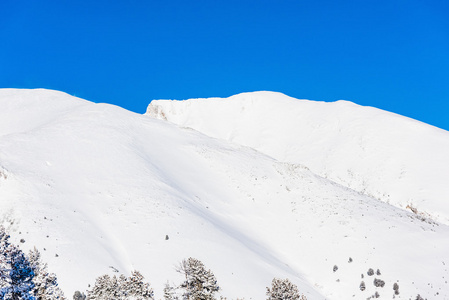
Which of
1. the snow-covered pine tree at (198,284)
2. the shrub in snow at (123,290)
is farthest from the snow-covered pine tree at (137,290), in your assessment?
the snow-covered pine tree at (198,284)

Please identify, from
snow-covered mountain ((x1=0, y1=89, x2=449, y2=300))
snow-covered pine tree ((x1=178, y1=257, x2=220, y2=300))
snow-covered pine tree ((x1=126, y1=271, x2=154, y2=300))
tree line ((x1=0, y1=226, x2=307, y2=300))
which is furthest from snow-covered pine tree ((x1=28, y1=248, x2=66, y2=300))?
snow-covered mountain ((x1=0, y1=89, x2=449, y2=300))

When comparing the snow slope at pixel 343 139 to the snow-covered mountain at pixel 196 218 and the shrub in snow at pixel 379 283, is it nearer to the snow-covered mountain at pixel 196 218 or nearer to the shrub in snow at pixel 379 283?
the snow-covered mountain at pixel 196 218

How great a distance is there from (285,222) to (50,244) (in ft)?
81.8

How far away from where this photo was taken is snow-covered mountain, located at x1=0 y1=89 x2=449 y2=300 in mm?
33469

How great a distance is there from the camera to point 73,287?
28.0m

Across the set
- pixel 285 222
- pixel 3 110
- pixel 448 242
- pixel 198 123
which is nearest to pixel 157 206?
pixel 285 222

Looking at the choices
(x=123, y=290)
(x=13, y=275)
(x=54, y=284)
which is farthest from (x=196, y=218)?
(x=13, y=275)

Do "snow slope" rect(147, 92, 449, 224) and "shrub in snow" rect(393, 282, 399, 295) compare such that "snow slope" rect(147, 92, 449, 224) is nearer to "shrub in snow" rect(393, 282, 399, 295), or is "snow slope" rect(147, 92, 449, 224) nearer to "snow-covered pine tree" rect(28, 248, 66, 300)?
"shrub in snow" rect(393, 282, 399, 295)

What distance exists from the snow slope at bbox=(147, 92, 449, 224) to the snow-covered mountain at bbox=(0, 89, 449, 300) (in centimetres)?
866

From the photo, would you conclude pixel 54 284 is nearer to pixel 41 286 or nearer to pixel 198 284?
pixel 41 286

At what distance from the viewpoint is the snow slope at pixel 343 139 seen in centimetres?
7606

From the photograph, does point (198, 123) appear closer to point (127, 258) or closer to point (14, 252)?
point (127, 258)

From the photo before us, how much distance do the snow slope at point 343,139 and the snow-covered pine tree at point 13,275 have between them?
198 ft

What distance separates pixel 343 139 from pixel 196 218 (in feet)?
216
